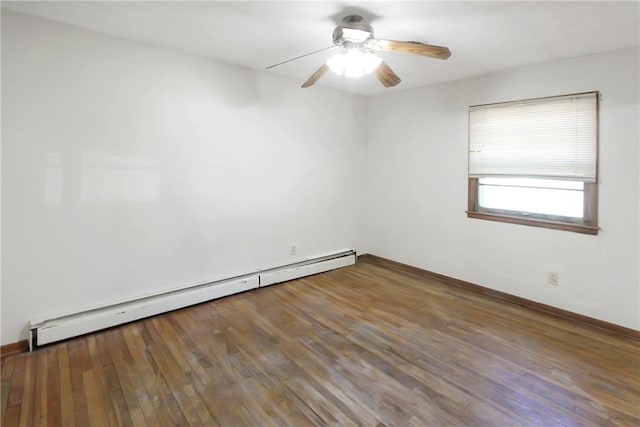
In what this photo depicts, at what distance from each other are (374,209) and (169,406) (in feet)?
11.5

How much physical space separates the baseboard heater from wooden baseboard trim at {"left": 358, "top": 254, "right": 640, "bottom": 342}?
87 centimetres

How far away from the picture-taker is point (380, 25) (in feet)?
7.58

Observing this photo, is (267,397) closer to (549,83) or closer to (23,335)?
(23,335)

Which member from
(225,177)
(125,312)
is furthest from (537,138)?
(125,312)

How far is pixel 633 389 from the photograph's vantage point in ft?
6.76

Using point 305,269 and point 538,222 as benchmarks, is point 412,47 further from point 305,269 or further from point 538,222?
point 305,269

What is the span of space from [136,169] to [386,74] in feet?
7.32

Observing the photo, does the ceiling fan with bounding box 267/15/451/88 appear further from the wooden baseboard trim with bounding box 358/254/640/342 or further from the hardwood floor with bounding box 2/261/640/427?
the wooden baseboard trim with bounding box 358/254/640/342

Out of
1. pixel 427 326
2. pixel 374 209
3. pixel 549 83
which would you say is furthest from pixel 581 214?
pixel 374 209

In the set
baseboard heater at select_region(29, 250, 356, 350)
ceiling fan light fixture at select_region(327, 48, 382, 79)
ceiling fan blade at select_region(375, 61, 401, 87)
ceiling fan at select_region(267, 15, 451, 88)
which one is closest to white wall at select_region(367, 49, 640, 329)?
baseboard heater at select_region(29, 250, 356, 350)

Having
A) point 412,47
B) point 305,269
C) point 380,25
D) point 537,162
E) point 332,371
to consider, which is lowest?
point 332,371

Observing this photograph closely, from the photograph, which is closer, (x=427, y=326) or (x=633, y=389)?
(x=633, y=389)

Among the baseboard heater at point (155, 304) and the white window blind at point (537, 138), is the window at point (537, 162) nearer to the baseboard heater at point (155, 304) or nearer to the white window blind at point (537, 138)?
the white window blind at point (537, 138)

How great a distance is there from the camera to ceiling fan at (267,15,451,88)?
2.08 meters
